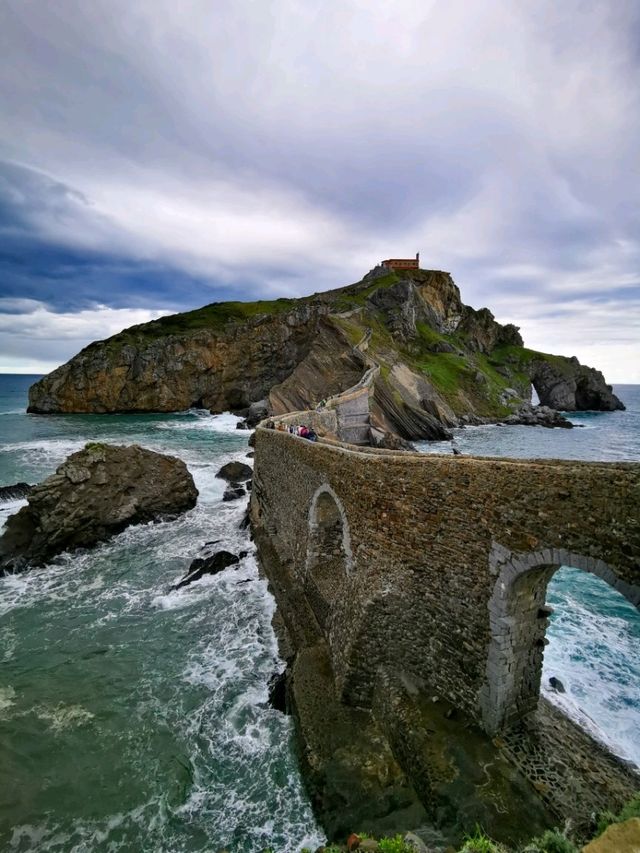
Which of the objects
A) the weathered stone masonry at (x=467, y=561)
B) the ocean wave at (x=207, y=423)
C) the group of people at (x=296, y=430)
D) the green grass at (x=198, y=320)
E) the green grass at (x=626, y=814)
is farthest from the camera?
the green grass at (x=198, y=320)

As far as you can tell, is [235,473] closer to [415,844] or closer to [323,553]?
[323,553]

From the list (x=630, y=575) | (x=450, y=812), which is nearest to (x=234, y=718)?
(x=450, y=812)

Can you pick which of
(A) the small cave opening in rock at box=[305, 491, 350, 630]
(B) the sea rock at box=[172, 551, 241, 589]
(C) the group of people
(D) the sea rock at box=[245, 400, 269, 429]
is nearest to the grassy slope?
(D) the sea rock at box=[245, 400, 269, 429]

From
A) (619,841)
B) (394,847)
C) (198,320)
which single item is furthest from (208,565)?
(198,320)

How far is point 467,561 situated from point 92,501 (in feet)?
65.3

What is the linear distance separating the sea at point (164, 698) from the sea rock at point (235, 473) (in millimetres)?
10539

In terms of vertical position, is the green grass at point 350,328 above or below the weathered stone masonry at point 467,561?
above

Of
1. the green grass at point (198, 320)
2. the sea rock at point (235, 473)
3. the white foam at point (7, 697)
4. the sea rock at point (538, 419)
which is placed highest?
the green grass at point (198, 320)

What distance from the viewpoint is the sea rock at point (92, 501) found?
65.3 feet

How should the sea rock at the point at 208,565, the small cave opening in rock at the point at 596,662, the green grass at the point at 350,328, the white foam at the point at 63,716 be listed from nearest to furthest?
the small cave opening in rock at the point at 596,662 < the white foam at the point at 63,716 < the sea rock at the point at 208,565 < the green grass at the point at 350,328

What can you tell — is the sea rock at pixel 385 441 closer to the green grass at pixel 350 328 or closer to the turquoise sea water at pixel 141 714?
the green grass at pixel 350 328

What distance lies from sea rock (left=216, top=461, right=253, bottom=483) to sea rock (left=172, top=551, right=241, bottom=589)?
13.3 meters

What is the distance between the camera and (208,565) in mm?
18344

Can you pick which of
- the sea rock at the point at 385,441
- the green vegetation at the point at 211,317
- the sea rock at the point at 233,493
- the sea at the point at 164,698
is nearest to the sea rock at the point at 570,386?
the green vegetation at the point at 211,317
